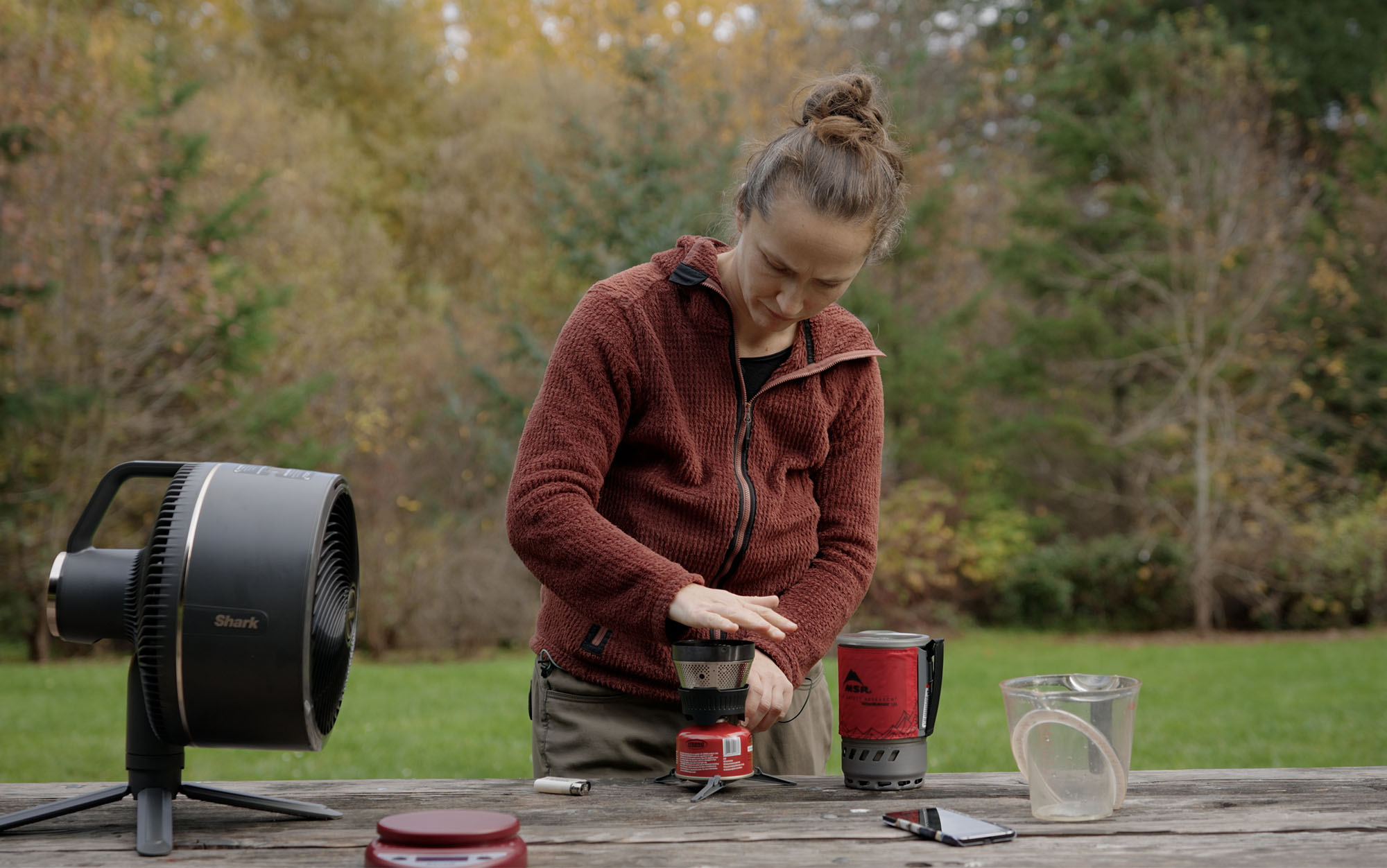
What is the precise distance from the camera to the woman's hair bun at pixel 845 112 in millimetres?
1991

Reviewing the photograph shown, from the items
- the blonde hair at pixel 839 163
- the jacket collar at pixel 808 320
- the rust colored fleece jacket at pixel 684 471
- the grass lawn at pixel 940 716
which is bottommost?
the grass lawn at pixel 940 716

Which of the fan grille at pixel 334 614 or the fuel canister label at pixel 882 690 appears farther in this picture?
the fuel canister label at pixel 882 690

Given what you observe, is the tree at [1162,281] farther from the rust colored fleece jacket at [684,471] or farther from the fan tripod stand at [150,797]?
the fan tripod stand at [150,797]

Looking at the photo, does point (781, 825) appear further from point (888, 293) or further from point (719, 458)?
point (888, 293)

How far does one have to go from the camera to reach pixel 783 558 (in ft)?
7.07

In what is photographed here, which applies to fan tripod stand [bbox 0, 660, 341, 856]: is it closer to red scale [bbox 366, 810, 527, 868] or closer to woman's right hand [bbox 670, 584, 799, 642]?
red scale [bbox 366, 810, 527, 868]

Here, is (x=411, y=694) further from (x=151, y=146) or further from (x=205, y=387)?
(x=151, y=146)

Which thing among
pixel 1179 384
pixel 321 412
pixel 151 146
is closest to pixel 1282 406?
pixel 1179 384

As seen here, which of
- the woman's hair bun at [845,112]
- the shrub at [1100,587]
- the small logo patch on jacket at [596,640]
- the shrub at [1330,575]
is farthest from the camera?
the shrub at [1100,587]

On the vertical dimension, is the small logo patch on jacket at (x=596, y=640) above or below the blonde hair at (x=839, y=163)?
below

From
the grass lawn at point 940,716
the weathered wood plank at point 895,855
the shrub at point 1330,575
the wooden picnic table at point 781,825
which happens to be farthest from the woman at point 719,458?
the shrub at point 1330,575

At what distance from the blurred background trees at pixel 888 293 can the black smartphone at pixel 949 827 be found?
817cm

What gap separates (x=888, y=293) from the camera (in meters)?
13.6

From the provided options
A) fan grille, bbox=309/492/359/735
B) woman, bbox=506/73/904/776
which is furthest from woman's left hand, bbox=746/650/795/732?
fan grille, bbox=309/492/359/735
